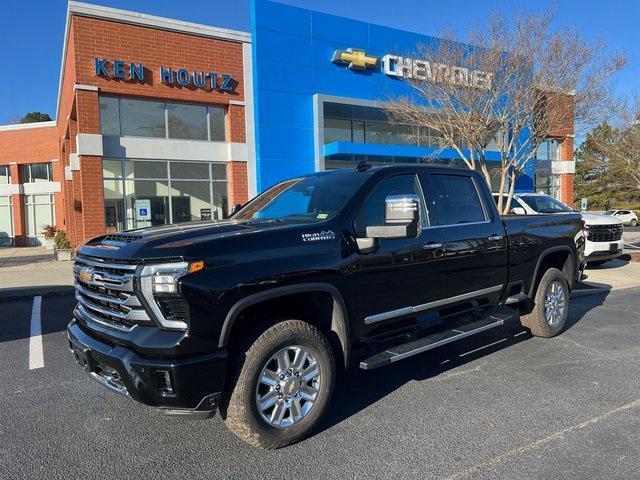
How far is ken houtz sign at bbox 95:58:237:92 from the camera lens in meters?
15.3

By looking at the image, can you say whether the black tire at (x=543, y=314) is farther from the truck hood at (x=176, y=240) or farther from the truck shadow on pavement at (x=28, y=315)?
the truck shadow on pavement at (x=28, y=315)

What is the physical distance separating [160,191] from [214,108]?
3527mm

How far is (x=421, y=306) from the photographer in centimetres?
431

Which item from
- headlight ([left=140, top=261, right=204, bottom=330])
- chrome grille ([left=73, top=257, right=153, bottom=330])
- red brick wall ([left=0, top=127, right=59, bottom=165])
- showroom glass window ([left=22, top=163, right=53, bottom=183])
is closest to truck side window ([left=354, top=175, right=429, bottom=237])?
headlight ([left=140, top=261, right=204, bottom=330])

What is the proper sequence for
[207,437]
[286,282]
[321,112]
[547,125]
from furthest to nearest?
[321,112] < [547,125] < [207,437] < [286,282]

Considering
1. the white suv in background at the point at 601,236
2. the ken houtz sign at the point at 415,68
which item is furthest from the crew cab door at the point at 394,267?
the ken houtz sign at the point at 415,68

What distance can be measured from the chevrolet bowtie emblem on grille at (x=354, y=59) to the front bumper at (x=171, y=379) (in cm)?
1808

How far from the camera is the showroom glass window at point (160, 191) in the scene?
1605cm

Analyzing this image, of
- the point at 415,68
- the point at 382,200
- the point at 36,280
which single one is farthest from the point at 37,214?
the point at 382,200

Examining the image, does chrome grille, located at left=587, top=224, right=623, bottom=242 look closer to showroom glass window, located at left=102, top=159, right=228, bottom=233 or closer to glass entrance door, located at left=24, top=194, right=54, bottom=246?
showroom glass window, located at left=102, top=159, right=228, bottom=233

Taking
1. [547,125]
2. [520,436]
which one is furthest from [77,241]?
[520,436]

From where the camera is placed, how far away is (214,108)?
1766 centimetres

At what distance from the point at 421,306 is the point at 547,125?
37.0 feet

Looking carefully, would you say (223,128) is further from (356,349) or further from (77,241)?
(356,349)
